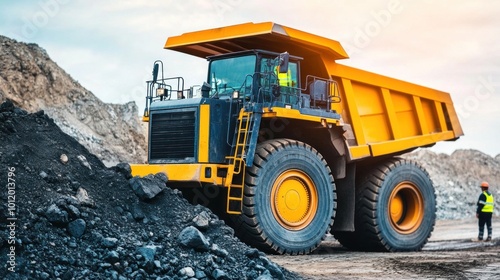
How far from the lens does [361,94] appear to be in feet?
38.2

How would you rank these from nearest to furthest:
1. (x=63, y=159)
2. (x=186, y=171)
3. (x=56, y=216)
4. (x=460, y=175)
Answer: (x=56, y=216)
(x=63, y=159)
(x=186, y=171)
(x=460, y=175)

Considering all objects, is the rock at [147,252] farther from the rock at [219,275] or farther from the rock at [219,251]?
the rock at [219,251]

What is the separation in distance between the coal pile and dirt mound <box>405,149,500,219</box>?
18946mm

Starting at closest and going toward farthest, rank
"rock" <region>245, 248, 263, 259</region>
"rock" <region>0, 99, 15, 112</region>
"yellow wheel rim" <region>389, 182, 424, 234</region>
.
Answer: "rock" <region>245, 248, 263, 259</region> → "rock" <region>0, 99, 15, 112</region> → "yellow wheel rim" <region>389, 182, 424, 234</region>

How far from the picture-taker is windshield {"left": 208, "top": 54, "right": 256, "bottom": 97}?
1012 centimetres

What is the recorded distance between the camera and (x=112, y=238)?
254 inches

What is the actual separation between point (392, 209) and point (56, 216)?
6983mm

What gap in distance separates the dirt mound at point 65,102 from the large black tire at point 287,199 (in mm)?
13583

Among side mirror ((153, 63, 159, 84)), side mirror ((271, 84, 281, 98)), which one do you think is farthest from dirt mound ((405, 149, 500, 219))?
side mirror ((153, 63, 159, 84))

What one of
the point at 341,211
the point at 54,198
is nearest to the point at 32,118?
the point at 54,198

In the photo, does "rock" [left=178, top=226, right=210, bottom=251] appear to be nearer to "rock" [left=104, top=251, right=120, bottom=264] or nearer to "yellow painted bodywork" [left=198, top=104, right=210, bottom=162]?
"rock" [left=104, top=251, right=120, bottom=264]

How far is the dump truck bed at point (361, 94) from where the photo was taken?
34.0ft

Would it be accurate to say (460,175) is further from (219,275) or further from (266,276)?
(219,275)

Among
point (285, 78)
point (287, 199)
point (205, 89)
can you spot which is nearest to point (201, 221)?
point (287, 199)
